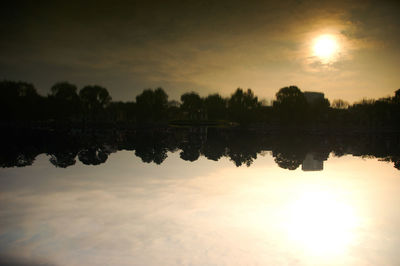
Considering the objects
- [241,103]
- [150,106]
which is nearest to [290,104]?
[241,103]

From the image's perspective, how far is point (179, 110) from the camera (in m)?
175

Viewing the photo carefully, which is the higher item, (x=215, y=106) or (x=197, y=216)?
(x=215, y=106)

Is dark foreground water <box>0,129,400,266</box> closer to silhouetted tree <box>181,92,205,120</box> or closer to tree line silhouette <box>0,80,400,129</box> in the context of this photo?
tree line silhouette <box>0,80,400,129</box>

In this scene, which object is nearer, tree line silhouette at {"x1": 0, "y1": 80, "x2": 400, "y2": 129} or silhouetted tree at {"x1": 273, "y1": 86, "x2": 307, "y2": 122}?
tree line silhouette at {"x1": 0, "y1": 80, "x2": 400, "y2": 129}

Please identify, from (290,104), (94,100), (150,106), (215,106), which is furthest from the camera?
(215,106)

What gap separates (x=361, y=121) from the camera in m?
145

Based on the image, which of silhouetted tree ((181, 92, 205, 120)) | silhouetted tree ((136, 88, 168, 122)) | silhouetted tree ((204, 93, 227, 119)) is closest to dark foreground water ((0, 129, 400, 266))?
silhouetted tree ((136, 88, 168, 122))

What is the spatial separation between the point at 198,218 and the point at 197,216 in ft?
0.73

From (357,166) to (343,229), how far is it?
53.9 feet

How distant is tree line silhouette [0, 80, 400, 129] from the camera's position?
111 meters

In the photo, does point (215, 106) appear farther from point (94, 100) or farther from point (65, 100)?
point (65, 100)

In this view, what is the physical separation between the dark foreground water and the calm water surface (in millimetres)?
35

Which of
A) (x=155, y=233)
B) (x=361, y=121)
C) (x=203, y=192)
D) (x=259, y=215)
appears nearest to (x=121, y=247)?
(x=155, y=233)

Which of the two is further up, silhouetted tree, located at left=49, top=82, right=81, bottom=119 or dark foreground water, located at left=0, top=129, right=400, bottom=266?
silhouetted tree, located at left=49, top=82, right=81, bottom=119
